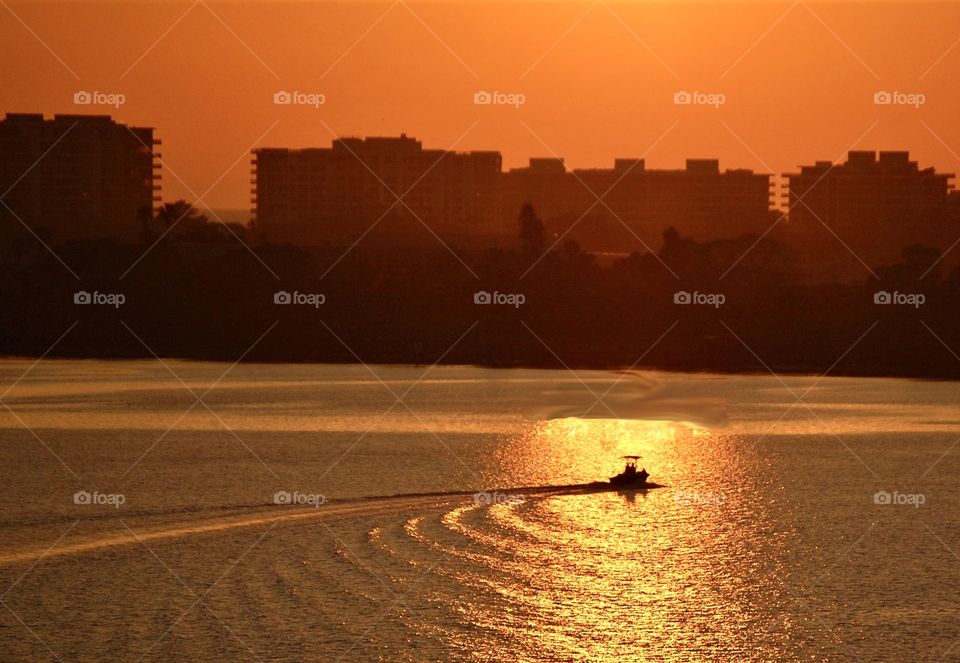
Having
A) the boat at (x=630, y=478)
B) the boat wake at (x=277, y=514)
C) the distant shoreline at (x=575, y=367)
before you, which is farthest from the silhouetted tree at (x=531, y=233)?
the boat wake at (x=277, y=514)

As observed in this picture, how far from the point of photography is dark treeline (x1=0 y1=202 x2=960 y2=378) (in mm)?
127625

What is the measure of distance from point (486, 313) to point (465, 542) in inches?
4359

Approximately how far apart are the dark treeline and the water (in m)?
57.7

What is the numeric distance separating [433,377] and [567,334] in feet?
124

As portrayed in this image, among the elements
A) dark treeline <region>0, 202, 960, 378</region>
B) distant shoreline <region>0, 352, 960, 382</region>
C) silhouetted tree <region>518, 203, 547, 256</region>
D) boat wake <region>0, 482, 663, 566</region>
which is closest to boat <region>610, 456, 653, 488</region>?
boat wake <region>0, 482, 663, 566</region>

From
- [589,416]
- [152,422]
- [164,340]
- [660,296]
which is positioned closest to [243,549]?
[152,422]

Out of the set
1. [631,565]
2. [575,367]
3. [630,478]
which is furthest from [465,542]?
[575,367]

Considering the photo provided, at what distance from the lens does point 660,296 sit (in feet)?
508

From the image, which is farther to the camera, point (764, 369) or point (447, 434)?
point (764, 369)

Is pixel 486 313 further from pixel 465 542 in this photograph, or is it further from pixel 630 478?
pixel 465 542

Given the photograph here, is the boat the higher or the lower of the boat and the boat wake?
the higher

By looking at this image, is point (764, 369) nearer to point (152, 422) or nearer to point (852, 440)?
point (852, 440)

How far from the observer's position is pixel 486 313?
5743 inches

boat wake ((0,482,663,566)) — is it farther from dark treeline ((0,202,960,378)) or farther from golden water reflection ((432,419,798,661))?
dark treeline ((0,202,960,378))
